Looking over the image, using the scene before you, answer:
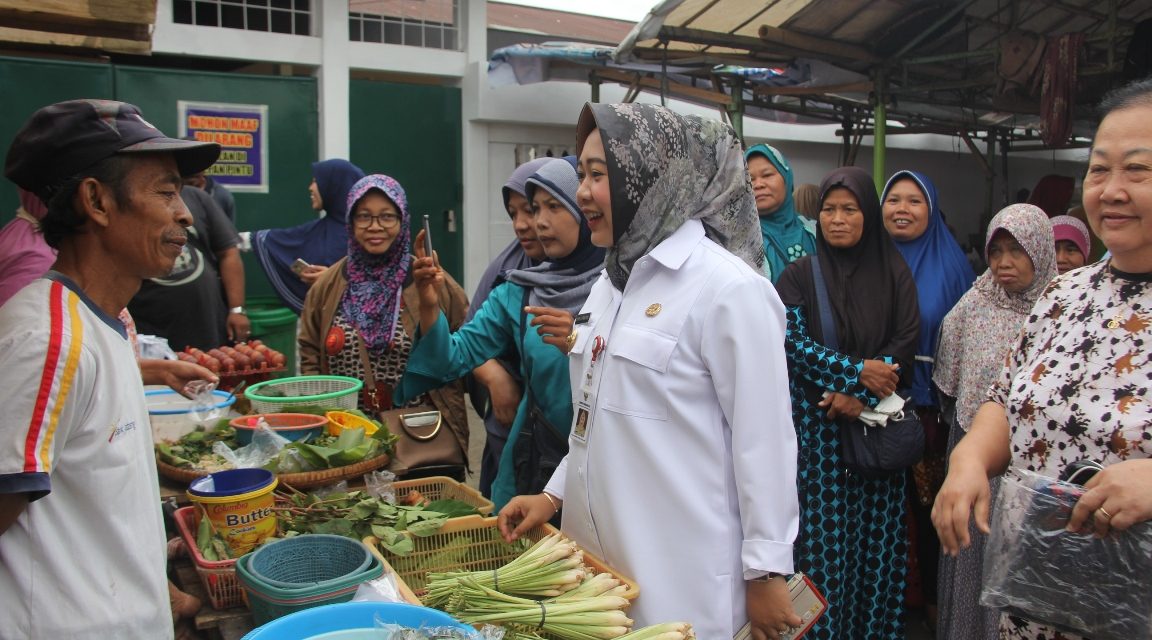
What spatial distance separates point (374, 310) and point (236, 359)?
0.64m

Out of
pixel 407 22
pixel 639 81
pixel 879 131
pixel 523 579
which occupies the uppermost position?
pixel 407 22

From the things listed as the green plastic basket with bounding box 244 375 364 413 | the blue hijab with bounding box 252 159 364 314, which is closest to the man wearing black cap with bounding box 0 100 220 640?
the green plastic basket with bounding box 244 375 364 413

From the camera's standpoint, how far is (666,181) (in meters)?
2.04

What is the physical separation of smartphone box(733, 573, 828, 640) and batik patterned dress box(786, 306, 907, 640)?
1271mm

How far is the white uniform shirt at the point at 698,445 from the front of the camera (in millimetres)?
1819

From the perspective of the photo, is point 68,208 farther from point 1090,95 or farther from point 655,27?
point 1090,95

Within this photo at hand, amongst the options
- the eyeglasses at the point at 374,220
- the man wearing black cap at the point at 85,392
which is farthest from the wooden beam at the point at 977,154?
the man wearing black cap at the point at 85,392

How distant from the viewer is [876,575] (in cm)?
338

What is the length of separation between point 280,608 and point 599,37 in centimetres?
1390

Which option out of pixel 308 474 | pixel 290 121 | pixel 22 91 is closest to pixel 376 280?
pixel 308 474

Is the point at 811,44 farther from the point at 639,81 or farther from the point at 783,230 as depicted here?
the point at 783,230

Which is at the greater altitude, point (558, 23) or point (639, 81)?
point (558, 23)

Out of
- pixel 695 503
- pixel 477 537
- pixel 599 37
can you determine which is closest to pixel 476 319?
pixel 477 537

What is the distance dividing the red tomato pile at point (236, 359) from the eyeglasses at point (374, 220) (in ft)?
2.38
